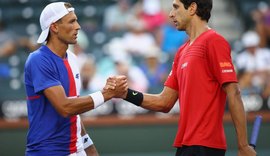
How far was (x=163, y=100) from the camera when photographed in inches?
252

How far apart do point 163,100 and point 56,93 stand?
1.13 meters

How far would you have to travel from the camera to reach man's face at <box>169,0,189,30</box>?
5.96 meters

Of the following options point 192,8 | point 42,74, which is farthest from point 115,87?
point 192,8

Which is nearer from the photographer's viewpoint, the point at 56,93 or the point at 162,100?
the point at 56,93

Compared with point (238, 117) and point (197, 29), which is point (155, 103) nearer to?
point (197, 29)

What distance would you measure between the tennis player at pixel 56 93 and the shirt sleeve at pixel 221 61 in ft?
3.34

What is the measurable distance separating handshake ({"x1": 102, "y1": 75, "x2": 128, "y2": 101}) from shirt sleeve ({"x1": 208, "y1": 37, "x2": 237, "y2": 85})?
974 mm

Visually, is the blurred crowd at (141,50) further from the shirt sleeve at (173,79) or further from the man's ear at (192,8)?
the man's ear at (192,8)

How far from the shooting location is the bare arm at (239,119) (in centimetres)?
541

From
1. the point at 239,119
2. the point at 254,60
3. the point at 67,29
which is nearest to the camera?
the point at 239,119

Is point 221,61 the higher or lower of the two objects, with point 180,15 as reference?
lower

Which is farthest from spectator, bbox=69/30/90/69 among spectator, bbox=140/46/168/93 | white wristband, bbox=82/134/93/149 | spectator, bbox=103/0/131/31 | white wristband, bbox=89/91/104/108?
white wristband, bbox=89/91/104/108

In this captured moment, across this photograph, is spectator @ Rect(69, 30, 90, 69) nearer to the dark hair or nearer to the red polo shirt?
the dark hair

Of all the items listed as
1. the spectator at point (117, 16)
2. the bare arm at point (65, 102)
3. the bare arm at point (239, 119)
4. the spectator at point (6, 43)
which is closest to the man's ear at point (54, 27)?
the bare arm at point (65, 102)
